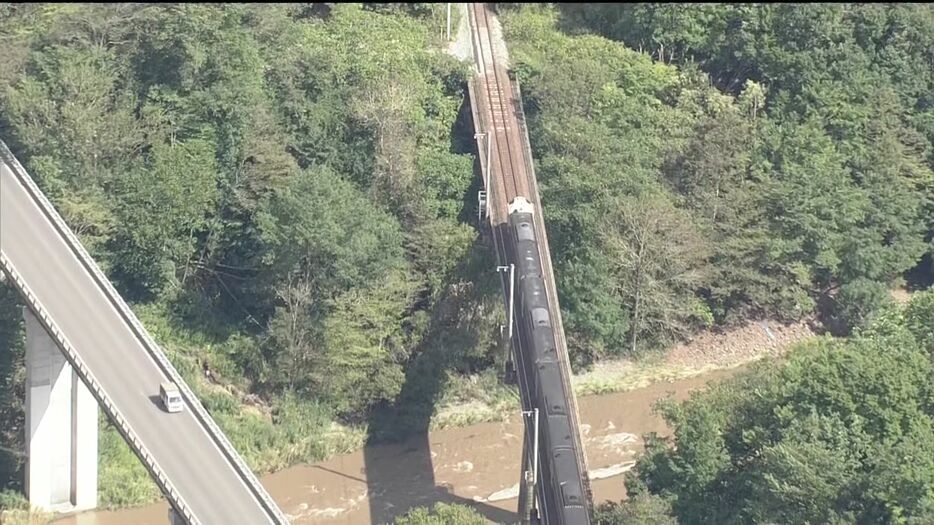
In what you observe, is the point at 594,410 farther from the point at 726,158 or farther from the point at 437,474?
the point at 726,158

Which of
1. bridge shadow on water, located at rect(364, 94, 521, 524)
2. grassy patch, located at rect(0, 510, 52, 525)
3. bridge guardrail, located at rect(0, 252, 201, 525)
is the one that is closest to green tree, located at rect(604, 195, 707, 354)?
bridge shadow on water, located at rect(364, 94, 521, 524)

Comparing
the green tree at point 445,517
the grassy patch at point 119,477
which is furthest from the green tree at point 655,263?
the grassy patch at point 119,477

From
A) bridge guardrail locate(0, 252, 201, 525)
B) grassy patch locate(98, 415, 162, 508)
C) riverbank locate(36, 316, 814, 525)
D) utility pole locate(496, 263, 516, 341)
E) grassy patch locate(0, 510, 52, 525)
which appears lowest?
grassy patch locate(0, 510, 52, 525)

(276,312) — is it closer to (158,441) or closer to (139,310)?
(139,310)

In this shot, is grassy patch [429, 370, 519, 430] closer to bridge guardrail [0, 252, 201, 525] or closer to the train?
the train

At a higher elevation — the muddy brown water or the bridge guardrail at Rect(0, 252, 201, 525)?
the bridge guardrail at Rect(0, 252, 201, 525)

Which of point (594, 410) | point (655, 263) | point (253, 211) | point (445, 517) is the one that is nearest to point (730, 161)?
point (655, 263)


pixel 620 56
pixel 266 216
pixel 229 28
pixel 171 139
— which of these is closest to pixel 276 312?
pixel 266 216
